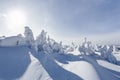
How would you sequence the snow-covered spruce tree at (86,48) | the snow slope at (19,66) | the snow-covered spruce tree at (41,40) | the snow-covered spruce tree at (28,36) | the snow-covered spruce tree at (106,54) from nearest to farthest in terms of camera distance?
1. the snow slope at (19,66)
2. the snow-covered spruce tree at (28,36)
3. the snow-covered spruce tree at (41,40)
4. the snow-covered spruce tree at (106,54)
5. the snow-covered spruce tree at (86,48)

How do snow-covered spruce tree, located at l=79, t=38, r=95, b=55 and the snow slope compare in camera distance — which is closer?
the snow slope

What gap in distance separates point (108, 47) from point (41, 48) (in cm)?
2383

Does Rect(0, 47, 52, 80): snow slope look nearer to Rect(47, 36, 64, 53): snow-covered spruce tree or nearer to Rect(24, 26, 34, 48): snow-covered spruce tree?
Rect(24, 26, 34, 48): snow-covered spruce tree

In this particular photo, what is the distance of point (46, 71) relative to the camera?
28406 mm

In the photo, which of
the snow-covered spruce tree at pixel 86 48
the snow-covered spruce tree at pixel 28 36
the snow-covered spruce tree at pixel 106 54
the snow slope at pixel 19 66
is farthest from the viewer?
the snow-covered spruce tree at pixel 86 48

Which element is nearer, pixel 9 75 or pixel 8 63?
pixel 9 75

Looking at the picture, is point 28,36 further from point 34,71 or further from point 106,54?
point 106,54

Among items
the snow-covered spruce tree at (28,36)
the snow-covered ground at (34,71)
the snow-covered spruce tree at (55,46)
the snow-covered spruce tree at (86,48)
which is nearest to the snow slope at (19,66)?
the snow-covered ground at (34,71)

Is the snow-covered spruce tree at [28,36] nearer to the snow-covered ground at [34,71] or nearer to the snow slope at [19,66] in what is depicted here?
the snow slope at [19,66]

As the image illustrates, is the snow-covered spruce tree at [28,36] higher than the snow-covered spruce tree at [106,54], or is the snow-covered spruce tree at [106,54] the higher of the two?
the snow-covered spruce tree at [28,36]

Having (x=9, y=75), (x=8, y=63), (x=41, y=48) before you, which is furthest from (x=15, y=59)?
(x=41, y=48)

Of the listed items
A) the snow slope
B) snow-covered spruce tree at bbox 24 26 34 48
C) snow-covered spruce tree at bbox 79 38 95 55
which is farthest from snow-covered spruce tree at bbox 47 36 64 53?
the snow slope

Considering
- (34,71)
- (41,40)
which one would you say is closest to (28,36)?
(41,40)

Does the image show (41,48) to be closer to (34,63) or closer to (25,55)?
(25,55)
